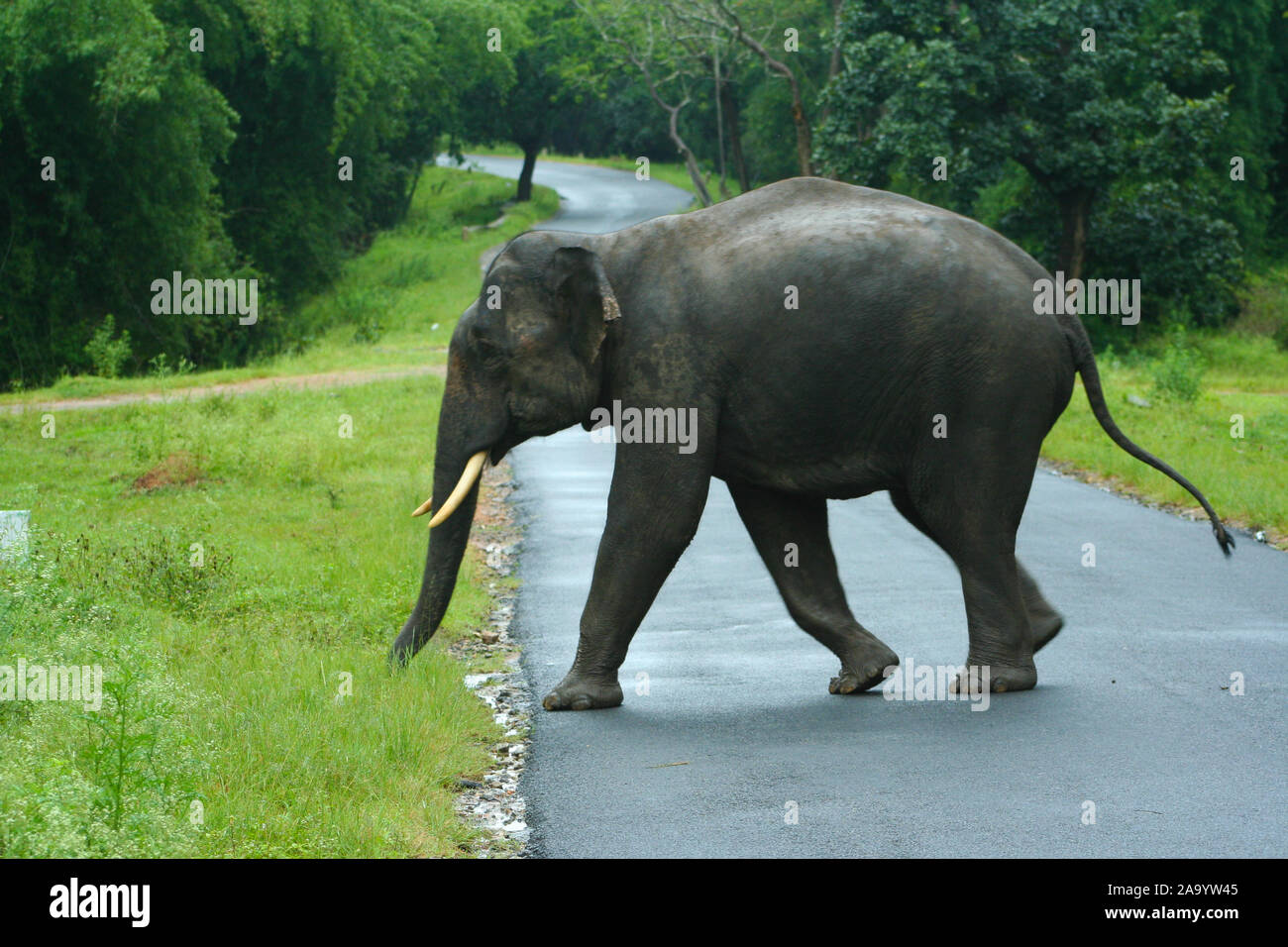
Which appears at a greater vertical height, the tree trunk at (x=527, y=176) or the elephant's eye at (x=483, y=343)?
the elephant's eye at (x=483, y=343)

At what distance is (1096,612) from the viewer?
37.1 feet

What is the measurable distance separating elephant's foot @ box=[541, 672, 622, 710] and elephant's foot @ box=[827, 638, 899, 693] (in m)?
1.29

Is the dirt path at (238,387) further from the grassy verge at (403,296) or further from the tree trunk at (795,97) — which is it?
the tree trunk at (795,97)

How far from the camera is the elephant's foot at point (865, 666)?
9000 mm

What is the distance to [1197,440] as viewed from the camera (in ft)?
66.8

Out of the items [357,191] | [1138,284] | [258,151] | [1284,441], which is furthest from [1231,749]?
[357,191]

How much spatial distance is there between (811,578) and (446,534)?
6.63 feet

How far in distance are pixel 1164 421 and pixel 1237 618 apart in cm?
1174

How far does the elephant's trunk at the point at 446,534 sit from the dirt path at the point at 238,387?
1647cm

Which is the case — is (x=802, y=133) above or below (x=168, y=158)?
above

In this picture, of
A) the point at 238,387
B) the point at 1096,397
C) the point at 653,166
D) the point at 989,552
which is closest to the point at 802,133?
the point at 238,387

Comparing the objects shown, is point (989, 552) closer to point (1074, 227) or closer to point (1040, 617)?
point (1040, 617)

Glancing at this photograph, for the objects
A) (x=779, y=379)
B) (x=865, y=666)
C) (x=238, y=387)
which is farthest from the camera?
(x=238, y=387)

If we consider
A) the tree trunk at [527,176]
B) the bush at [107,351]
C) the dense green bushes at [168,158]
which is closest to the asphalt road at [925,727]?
the bush at [107,351]
